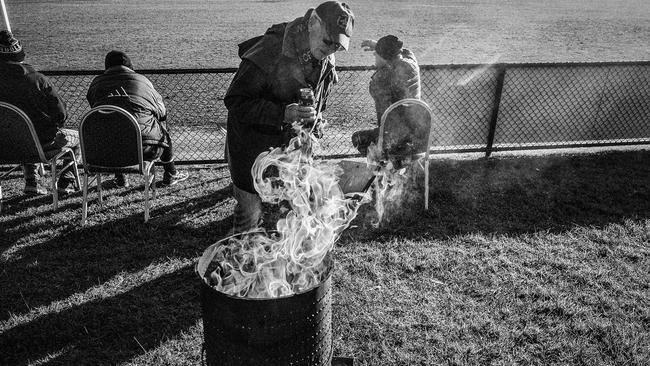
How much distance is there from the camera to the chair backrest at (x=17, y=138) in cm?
470

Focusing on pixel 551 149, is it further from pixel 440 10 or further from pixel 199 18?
pixel 440 10

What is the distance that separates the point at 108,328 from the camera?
3.59 metres

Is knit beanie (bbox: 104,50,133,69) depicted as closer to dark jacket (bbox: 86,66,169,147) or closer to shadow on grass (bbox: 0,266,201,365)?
dark jacket (bbox: 86,66,169,147)

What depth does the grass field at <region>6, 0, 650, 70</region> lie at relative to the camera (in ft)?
47.3

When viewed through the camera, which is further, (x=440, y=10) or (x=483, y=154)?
(x=440, y=10)

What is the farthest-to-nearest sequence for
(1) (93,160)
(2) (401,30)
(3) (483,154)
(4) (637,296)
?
(2) (401,30) → (3) (483,154) → (1) (93,160) → (4) (637,296)

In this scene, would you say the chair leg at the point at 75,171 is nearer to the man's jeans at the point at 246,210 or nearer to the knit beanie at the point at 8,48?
the knit beanie at the point at 8,48

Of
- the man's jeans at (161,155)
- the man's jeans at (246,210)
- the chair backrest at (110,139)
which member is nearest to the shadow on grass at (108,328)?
the man's jeans at (246,210)

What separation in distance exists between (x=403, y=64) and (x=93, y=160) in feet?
10.8

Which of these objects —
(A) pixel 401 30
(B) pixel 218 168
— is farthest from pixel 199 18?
(B) pixel 218 168

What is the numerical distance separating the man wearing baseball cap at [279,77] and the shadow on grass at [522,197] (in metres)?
1.82

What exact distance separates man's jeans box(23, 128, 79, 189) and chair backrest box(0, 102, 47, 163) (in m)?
0.23

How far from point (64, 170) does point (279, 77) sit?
3.56 m

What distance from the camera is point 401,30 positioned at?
1972 cm
